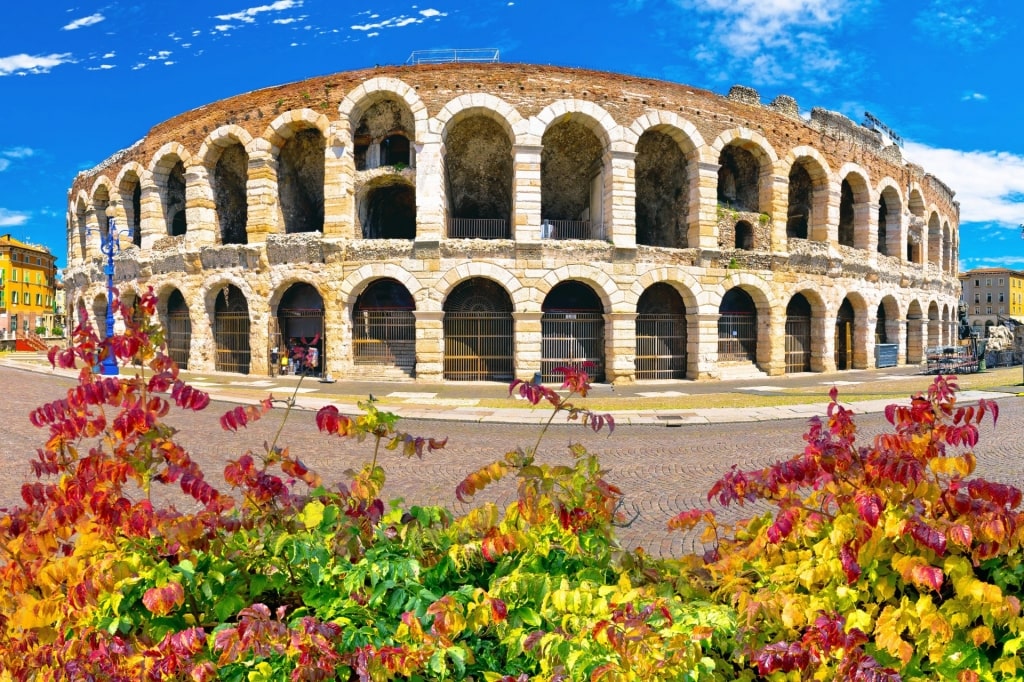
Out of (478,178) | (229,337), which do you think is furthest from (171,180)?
(478,178)

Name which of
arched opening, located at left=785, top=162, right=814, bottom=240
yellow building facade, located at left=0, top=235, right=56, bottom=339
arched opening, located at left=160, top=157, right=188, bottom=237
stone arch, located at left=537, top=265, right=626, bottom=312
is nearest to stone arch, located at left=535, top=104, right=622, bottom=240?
stone arch, located at left=537, top=265, right=626, bottom=312

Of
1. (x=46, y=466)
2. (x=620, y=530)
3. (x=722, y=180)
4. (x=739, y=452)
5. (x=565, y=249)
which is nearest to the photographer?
(x=46, y=466)

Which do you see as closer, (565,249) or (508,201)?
(565,249)

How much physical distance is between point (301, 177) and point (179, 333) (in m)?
9.87

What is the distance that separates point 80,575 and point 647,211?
2501 cm

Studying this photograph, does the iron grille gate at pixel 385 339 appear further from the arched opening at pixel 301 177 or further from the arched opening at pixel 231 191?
the arched opening at pixel 231 191

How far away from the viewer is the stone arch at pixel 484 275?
19.8 meters

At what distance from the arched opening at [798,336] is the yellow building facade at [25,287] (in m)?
77.2

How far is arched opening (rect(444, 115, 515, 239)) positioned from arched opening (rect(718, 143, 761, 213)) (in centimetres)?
951

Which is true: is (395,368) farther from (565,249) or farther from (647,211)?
(647,211)

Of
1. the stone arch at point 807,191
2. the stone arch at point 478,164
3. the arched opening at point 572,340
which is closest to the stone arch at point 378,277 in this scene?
the stone arch at point 478,164

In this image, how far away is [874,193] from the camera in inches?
1022

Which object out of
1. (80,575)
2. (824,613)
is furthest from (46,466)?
(824,613)

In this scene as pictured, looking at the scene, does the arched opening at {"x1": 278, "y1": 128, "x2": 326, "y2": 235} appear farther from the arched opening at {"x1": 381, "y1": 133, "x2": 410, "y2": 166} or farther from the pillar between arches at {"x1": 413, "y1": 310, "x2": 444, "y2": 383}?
the pillar between arches at {"x1": 413, "y1": 310, "x2": 444, "y2": 383}
